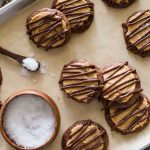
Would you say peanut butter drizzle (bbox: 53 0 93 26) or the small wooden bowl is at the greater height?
peanut butter drizzle (bbox: 53 0 93 26)

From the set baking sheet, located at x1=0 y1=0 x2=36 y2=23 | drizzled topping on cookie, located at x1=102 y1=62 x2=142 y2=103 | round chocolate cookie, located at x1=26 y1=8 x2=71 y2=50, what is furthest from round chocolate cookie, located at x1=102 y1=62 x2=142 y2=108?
baking sheet, located at x1=0 y1=0 x2=36 y2=23

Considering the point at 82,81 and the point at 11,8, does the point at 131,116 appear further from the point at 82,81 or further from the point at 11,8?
the point at 11,8

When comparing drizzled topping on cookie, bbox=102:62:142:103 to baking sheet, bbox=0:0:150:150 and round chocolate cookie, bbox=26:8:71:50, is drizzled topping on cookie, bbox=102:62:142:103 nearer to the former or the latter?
baking sheet, bbox=0:0:150:150

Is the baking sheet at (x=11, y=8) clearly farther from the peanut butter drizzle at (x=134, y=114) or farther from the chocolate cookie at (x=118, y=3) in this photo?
the peanut butter drizzle at (x=134, y=114)

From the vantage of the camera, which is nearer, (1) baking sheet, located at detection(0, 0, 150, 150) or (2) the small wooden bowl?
(2) the small wooden bowl

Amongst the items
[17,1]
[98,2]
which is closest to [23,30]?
[17,1]

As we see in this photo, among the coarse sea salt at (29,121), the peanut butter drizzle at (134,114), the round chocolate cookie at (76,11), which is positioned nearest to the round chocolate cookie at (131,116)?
the peanut butter drizzle at (134,114)

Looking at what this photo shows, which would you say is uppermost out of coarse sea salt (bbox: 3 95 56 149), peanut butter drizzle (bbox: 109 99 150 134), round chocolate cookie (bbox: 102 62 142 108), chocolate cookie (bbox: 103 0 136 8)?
chocolate cookie (bbox: 103 0 136 8)
